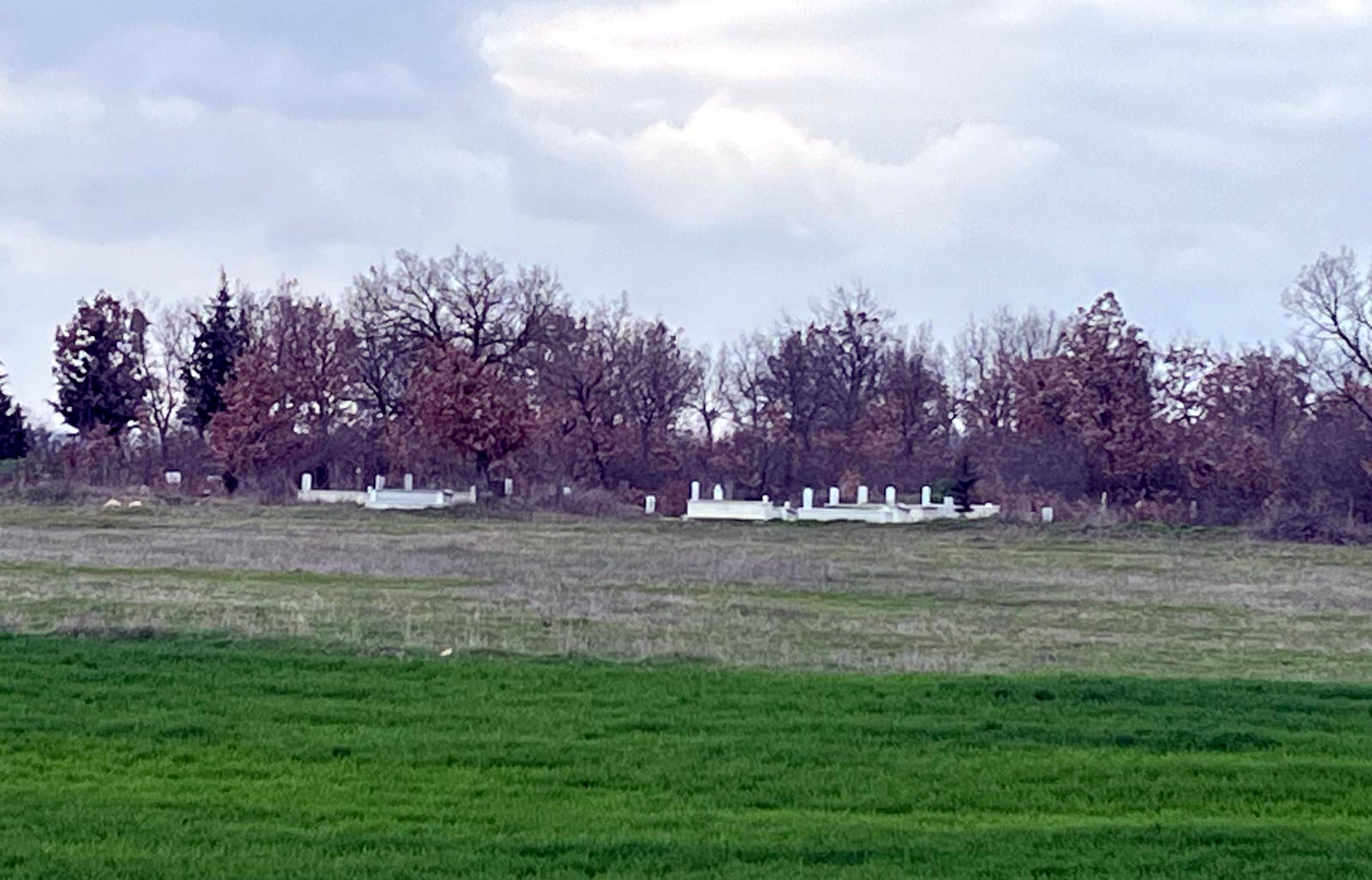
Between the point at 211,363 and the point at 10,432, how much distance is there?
9315 millimetres

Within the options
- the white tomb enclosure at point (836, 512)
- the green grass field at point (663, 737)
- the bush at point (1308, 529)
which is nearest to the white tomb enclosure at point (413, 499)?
the white tomb enclosure at point (836, 512)

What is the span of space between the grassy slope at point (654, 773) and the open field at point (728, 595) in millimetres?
3200

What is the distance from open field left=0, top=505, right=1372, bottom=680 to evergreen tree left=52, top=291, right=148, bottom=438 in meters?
30.9

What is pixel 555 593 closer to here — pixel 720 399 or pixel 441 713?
pixel 441 713

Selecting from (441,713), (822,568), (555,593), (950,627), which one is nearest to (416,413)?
(822,568)

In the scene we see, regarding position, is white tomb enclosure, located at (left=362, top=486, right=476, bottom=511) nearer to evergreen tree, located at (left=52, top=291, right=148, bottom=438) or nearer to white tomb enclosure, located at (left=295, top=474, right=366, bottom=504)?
white tomb enclosure, located at (left=295, top=474, right=366, bottom=504)

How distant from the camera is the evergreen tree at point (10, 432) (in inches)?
3088

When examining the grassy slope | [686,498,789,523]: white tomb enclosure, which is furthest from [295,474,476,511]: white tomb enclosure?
the grassy slope

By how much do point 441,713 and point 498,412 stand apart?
181 ft

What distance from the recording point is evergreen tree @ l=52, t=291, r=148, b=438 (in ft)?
264

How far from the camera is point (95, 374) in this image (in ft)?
266

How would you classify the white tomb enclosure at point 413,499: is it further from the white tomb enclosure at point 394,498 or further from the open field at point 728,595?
the open field at point 728,595

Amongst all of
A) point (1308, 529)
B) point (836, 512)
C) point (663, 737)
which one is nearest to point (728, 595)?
point (663, 737)

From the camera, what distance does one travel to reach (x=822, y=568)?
114ft
